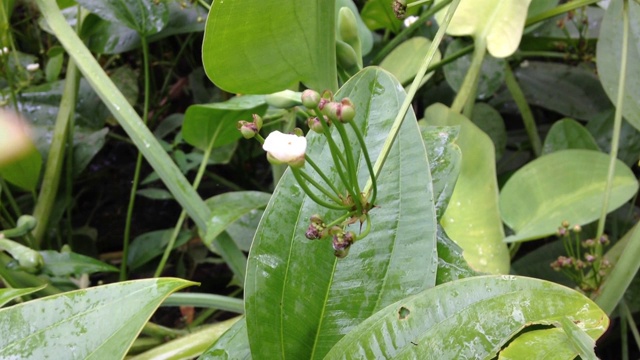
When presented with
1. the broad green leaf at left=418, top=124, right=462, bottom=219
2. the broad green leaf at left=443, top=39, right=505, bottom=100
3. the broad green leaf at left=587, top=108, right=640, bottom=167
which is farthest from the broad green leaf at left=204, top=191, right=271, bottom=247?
the broad green leaf at left=587, top=108, right=640, bottom=167

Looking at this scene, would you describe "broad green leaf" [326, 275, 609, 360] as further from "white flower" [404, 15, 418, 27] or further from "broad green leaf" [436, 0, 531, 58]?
"white flower" [404, 15, 418, 27]

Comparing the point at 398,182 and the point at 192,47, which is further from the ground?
the point at 398,182

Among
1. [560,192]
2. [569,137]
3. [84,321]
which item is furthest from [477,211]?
[84,321]

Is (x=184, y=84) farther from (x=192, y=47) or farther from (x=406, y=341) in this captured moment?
(x=406, y=341)

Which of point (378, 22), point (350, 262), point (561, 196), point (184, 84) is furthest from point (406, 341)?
point (184, 84)

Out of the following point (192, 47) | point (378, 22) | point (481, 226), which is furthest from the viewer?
point (192, 47)

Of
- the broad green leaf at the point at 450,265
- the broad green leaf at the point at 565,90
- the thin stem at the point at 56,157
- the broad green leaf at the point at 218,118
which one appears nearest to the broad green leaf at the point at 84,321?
the broad green leaf at the point at 450,265

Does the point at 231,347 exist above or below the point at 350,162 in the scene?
below

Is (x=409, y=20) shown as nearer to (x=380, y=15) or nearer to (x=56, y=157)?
(x=380, y=15)
